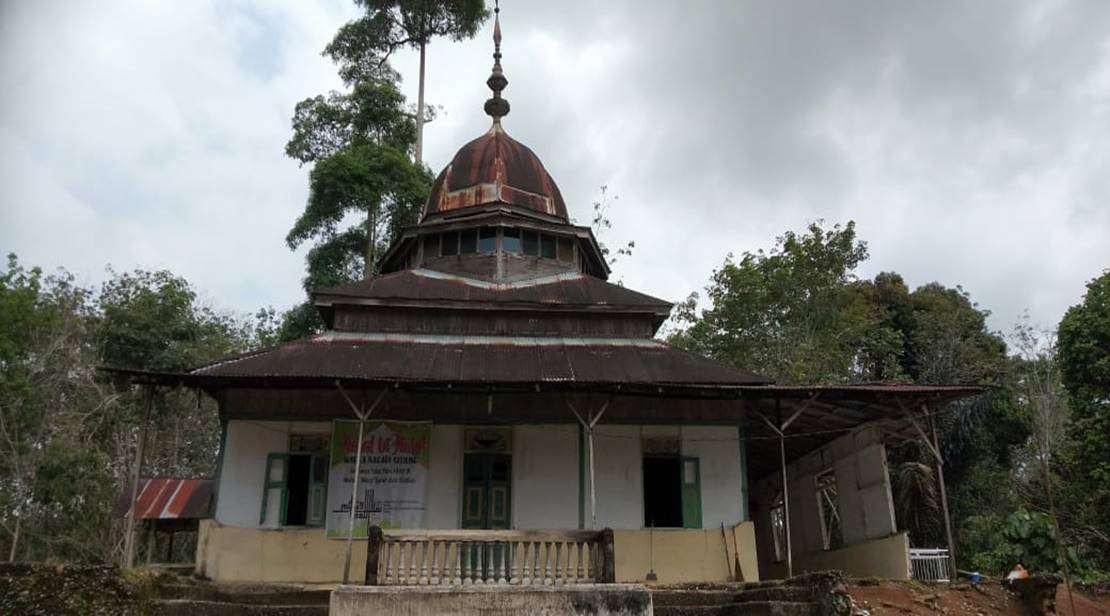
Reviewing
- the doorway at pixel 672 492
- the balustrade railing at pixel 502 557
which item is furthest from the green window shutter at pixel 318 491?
the doorway at pixel 672 492

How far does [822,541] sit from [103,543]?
68.6 feet

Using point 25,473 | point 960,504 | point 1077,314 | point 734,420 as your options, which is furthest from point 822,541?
point 25,473

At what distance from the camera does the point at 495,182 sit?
66.5 ft

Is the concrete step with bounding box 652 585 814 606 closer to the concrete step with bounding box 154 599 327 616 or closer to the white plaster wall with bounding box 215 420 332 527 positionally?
the concrete step with bounding box 154 599 327 616

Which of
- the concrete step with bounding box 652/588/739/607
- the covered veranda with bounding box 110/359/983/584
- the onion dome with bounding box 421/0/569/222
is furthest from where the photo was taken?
the onion dome with bounding box 421/0/569/222

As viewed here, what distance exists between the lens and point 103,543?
24922 mm

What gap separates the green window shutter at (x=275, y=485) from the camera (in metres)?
13.8

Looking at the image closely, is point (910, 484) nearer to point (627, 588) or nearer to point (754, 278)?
point (754, 278)

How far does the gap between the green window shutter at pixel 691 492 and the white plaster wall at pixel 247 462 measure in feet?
20.8

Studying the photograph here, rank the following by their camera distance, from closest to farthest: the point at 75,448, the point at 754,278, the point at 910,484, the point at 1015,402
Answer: the point at 910,484, the point at 75,448, the point at 1015,402, the point at 754,278

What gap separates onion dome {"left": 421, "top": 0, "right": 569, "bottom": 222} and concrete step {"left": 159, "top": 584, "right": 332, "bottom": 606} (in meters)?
10.9

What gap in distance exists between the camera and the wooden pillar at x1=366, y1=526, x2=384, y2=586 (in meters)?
10.6

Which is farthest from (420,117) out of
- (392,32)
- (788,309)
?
(788,309)

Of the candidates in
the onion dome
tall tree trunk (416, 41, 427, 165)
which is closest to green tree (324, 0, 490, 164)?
tall tree trunk (416, 41, 427, 165)
